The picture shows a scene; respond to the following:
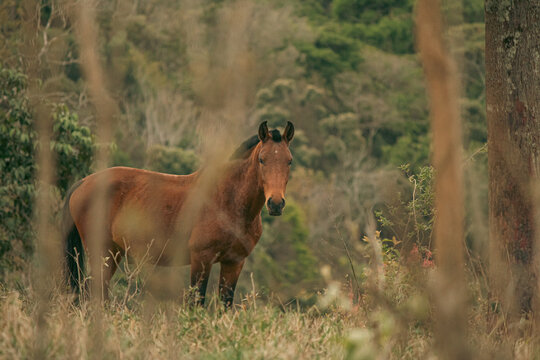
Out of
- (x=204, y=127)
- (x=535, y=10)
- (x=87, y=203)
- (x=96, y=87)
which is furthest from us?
(x=87, y=203)

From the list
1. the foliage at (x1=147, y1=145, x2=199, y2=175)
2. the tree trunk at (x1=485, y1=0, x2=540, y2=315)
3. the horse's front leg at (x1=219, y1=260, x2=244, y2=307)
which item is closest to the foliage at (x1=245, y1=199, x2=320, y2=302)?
the foliage at (x1=147, y1=145, x2=199, y2=175)

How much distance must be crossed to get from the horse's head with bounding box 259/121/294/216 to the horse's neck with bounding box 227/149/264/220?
192mm

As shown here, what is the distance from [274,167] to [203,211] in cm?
75

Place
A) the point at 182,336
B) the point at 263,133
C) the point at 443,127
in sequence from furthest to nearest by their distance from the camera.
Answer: the point at 263,133
the point at 182,336
the point at 443,127

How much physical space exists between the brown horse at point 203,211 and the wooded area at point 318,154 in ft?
1.08

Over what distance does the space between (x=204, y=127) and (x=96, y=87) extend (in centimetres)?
80

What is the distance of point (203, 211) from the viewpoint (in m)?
5.73

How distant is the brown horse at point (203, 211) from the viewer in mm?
5527

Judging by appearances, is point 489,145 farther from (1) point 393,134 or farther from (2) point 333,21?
(2) point 333,21

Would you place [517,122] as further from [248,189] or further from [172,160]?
[172,160]

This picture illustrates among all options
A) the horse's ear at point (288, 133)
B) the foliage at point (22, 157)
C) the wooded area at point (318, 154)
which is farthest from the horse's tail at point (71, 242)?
the foliage at point (22, 157)

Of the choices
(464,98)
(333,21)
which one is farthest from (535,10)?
(333,21)

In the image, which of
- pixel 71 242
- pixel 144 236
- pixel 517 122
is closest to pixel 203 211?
pixel 144 236

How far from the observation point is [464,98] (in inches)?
1045
